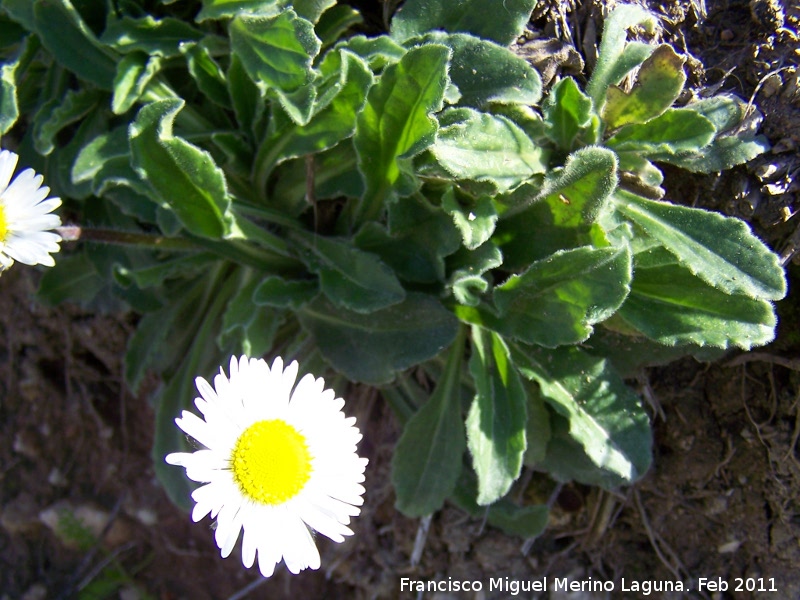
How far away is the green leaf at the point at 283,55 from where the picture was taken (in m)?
2.13

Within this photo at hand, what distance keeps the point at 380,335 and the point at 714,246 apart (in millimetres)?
1035

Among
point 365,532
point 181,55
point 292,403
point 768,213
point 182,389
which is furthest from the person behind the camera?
point 365,532

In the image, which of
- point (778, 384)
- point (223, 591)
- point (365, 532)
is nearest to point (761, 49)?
point (778, 384)

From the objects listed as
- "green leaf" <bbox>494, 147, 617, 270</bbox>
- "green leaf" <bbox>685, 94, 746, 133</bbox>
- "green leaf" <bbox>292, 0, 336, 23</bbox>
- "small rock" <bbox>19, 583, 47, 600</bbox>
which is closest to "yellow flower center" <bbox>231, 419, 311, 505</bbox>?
"green leaf" <bbox>494, 147, 617, 270</bbox>

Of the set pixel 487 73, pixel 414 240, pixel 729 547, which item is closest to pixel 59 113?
pixel 414 240

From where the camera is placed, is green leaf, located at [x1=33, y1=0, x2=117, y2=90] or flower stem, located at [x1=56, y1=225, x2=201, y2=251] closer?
Result: flower stem, located at [x1=56, y1=225, x2=201, y2=251]

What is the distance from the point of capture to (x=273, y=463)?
176 centimetres

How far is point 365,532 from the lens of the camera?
3.06 metres

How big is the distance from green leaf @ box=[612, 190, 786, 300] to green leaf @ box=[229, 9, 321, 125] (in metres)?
0.99

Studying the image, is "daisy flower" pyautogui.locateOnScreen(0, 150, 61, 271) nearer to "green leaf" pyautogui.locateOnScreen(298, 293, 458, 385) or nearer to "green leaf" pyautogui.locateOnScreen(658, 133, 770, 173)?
"green leaf" pyautogui.locateOnScreen(298, 293, 458, 385)

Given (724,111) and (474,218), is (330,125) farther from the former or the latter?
(724,111)

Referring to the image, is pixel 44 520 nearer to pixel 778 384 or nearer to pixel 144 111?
pixel 144 111

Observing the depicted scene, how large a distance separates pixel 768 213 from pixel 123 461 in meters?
2.90

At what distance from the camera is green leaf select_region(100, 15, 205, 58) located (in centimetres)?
238
